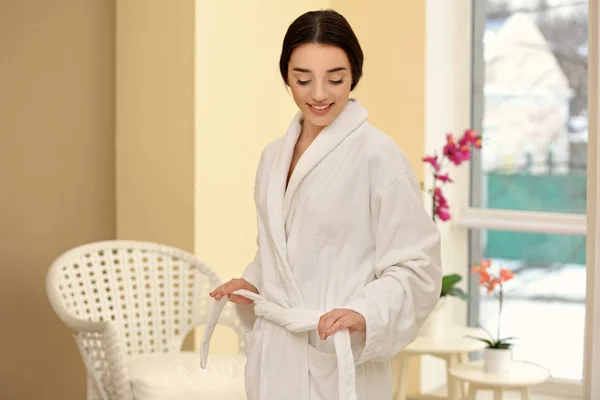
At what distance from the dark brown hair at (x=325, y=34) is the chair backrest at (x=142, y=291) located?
1601 millimetres

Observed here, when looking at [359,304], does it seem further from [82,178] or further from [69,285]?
[82,178]

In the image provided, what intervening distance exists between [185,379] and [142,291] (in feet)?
1.66

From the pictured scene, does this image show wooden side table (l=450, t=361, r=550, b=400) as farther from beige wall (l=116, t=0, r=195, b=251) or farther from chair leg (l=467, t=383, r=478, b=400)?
beige wall (l=116, t=0, r=195, b=251)

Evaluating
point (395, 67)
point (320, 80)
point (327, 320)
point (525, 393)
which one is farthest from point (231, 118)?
point (327, 320)

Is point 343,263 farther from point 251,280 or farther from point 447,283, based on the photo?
point 447,283

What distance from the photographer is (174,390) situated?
2.79 m

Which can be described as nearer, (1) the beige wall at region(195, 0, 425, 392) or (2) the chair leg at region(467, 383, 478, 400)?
(2) the chair leg at region(467, 383, 478, 400)

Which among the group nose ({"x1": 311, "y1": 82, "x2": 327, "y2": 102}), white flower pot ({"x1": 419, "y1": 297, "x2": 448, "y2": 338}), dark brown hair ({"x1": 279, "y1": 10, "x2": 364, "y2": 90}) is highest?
dark brown hair ({"x1": 279, "y1": 10, "x2": 364, "y2": 90})

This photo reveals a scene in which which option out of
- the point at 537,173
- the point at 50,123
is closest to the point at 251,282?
the point at 50,123

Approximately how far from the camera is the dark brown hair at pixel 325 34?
5.62 feet

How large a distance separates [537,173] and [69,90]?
2.06 m

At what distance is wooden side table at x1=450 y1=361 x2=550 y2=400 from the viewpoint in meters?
3.01

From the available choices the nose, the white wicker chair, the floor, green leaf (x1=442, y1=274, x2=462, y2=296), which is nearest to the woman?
the nose

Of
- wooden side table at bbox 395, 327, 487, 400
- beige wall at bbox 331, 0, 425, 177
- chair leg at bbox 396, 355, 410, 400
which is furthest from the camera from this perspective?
beige wall at bbox 331, 0, 425, 177
